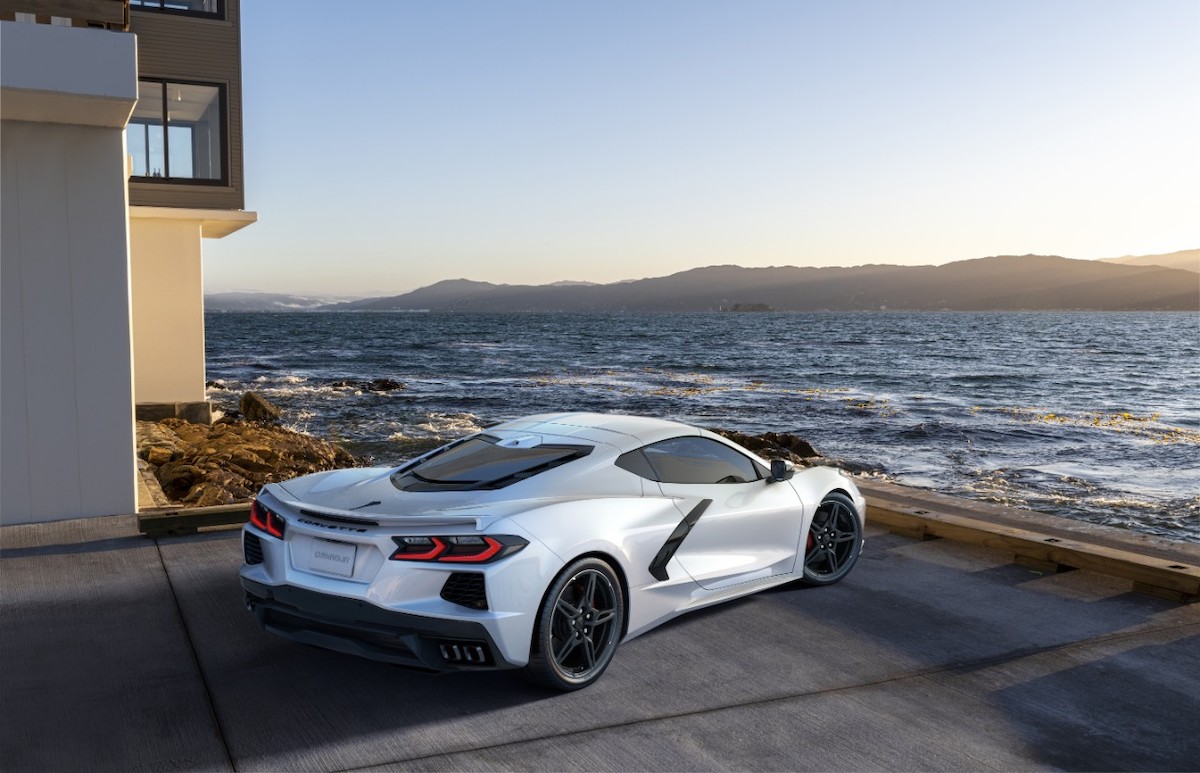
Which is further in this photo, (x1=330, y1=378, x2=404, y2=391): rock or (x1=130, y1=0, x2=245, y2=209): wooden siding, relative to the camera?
(x1=330, y1=378, x2=404, y2=391): rock

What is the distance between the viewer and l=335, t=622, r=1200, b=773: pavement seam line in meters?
4.43

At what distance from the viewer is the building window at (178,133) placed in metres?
15.7

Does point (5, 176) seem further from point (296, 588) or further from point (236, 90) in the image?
point (236, 90)

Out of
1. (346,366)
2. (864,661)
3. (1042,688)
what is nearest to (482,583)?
(864,661)

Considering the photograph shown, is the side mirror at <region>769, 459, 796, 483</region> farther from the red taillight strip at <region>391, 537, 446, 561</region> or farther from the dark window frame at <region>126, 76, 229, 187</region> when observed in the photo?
the dark window frame at <region>126, 76, 229, 187</region>

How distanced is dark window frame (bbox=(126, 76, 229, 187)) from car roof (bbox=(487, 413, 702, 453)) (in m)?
11.6

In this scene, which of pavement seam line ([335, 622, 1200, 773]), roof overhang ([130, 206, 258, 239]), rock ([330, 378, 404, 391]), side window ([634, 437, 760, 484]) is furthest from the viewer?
rock ([330, 378, 404, 391])

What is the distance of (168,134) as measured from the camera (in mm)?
15844

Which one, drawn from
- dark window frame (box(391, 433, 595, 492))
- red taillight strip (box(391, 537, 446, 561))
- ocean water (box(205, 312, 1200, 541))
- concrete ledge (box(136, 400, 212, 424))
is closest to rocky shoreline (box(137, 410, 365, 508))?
concrete ledge (box(136, 400, 212, 424))

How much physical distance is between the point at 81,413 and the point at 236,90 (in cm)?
905

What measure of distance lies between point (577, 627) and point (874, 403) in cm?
2949

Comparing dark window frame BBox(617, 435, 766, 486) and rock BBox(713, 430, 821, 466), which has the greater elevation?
dark window frame BBox(617, 435, 766, 486)

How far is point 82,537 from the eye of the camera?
8.32 meters

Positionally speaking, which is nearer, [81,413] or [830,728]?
[830,728]
